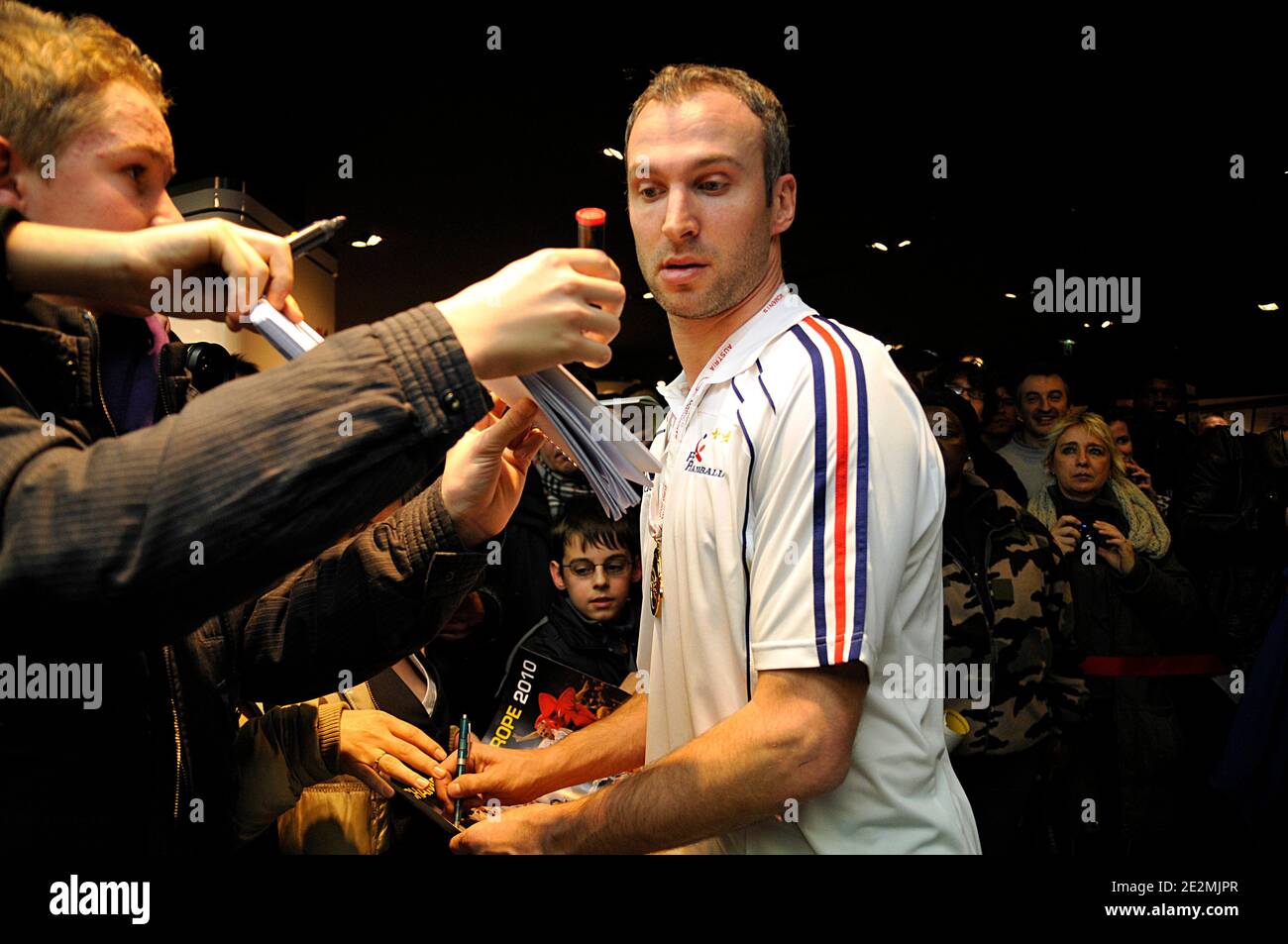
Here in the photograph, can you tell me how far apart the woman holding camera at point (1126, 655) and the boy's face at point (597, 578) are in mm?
1620

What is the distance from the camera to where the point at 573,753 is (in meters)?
1.72

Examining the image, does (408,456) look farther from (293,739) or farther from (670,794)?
(293,739)

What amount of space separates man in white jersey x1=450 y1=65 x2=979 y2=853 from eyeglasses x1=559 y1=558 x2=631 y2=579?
1.43m

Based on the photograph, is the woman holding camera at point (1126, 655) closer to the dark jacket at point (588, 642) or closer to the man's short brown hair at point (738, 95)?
the dark jacket at point (588, 642)

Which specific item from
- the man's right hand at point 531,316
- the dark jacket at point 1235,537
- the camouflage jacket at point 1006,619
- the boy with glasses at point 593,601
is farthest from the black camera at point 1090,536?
the man's right hand at point 531,316

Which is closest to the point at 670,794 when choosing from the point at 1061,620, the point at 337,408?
the point at 337,408

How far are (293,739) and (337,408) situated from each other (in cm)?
143

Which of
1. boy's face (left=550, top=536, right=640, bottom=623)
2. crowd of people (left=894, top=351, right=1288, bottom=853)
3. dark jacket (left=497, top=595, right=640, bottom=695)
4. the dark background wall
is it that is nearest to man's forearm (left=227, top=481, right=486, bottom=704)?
dark jacket (left=497, top=595, right=640, bottom=695)

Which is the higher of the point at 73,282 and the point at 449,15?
the point at 449,15
